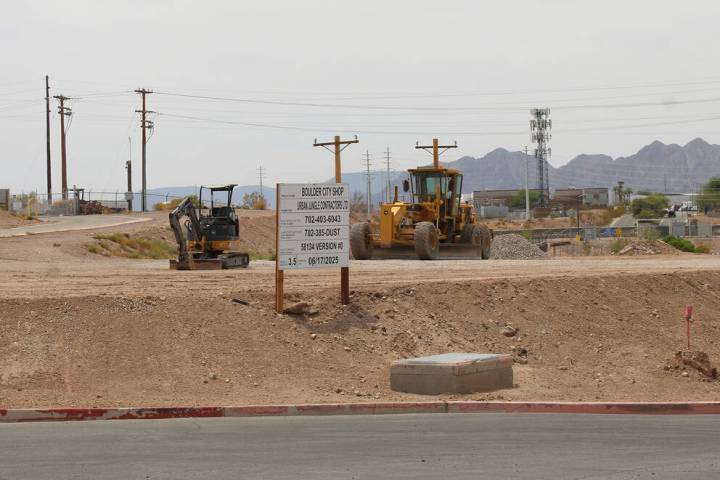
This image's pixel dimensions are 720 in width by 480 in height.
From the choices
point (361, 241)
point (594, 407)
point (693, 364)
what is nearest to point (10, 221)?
point (361, 241)

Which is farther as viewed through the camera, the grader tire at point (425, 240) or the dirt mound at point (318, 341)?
the grader tire at point (425, 240)

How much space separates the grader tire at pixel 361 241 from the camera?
112ft

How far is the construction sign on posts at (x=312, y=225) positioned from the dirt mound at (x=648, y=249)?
26.9 m

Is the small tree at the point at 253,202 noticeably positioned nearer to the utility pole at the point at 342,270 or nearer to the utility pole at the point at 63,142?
the utility pole at the point at 63,142

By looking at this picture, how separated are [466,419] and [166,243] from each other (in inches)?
1453

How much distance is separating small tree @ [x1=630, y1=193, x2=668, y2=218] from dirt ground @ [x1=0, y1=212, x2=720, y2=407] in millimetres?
107258

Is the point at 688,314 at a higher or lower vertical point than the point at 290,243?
lower

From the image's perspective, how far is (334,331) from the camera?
62.0 feet

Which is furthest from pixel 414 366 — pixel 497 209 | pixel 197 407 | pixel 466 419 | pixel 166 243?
pixel 497 209

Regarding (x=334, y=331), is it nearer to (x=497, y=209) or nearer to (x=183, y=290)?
(x=183, y=290)

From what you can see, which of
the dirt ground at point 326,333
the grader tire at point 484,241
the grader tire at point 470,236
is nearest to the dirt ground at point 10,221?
the grader tire at point 470,236

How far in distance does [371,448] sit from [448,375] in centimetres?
438

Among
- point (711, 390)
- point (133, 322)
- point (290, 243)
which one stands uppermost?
point (290, 243)

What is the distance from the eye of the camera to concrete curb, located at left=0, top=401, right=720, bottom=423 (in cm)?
1390
